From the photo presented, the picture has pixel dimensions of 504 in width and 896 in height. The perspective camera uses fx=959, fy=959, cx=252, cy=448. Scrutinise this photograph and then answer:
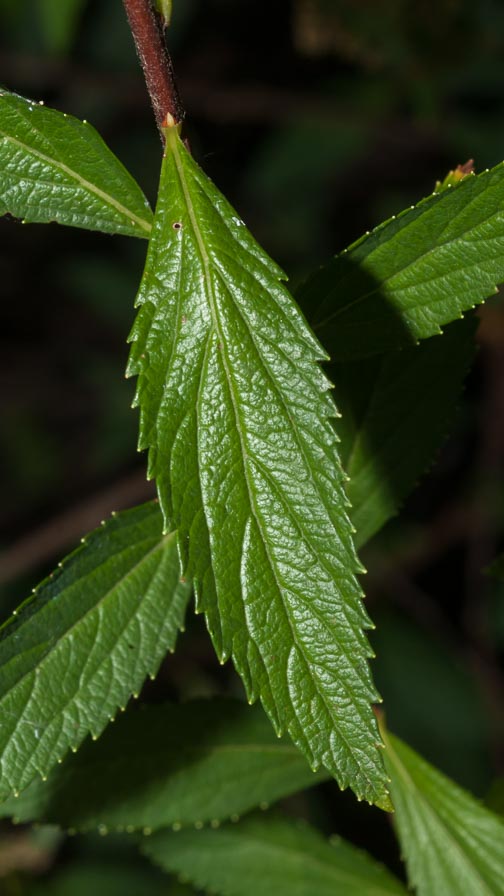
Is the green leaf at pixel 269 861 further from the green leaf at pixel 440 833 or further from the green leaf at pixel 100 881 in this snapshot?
the green leaf at pixel 100 881

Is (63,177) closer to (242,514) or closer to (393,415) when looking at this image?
(242,514)

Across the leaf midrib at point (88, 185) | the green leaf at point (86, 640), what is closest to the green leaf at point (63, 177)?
the leaf midrib at point (88, 185)

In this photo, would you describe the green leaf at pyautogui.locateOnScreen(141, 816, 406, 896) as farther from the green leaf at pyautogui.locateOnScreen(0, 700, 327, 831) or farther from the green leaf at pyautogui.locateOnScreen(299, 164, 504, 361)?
the green leaf at pyautogui.locateOnScreen(299, 164, 504, 361)

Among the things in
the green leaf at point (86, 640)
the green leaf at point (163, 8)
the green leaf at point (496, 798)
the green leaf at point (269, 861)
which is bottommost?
the green leaf at point (496, 798)

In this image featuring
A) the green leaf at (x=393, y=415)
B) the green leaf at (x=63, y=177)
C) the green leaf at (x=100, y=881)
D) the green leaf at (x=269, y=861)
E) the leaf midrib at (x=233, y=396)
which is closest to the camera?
the leaf midrib at (x=233, y=396)

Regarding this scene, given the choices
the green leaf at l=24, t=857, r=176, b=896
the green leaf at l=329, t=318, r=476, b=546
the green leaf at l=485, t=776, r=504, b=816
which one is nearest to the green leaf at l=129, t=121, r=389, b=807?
the green leaf at l=329, t=318, r=476, b=546

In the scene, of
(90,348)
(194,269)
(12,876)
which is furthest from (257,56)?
(194,269)

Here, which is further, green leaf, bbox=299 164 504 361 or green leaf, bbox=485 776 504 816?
green leaf, bbox=485 776 504 816

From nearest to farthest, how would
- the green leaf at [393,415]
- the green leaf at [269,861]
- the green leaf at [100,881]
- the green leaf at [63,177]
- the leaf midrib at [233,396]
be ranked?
1. the leaf midrib at [233,396]
2. the green leaf at [63,177]
3. the green leaf at [393,415]
4. the green leaf at [269,861]
5. the green leaf at [100,881]
